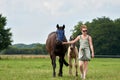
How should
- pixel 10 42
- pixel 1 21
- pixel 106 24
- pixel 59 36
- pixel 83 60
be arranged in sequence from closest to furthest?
pixel 83 60 < pixel 59 36 < pixel 10 42 < pixel 1 21 < pixel 106 24

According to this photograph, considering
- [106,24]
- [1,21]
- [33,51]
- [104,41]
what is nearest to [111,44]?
[104,41]

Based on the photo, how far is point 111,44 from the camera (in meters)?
126

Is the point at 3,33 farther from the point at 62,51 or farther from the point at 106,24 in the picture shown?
the point at 62,51

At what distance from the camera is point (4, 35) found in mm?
90062

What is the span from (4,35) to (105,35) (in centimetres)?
4940

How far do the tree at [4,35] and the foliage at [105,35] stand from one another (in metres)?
37.9

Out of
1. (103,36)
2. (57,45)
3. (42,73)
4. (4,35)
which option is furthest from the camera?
(103,36)

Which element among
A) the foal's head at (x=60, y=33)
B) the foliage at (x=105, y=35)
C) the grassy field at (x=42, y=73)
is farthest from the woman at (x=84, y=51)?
the foliage at (x=105, y=35)

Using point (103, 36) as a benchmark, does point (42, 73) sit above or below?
below

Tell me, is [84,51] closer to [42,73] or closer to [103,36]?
[42,73]

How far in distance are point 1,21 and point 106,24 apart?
5105cm

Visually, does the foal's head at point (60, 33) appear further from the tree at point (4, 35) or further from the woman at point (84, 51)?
the tree at point (4, 35)

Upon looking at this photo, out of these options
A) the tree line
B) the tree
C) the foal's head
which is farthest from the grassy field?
the tree line

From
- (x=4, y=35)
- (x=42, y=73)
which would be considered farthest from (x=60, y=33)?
(x=4, y=35)
